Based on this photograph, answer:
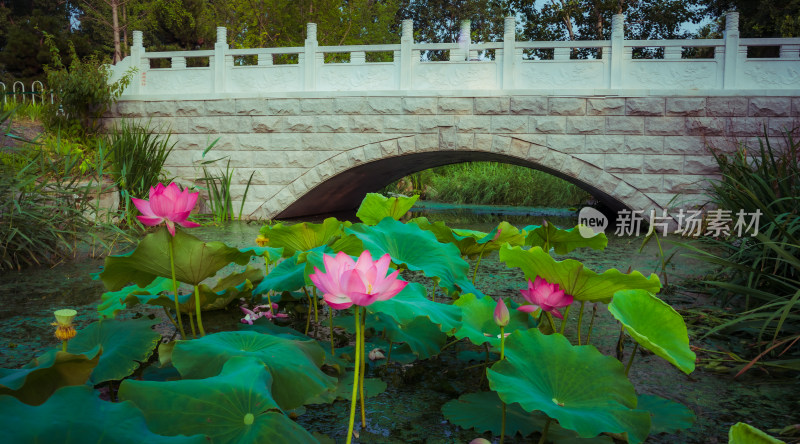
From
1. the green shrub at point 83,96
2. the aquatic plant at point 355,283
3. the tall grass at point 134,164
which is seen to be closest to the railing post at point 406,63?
the tall grass at point 134,164

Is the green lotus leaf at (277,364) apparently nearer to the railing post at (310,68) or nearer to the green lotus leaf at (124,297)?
the green lotus leaf at (124,297)

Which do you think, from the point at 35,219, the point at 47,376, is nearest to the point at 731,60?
the point at 35,219

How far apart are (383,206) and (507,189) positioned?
1091 centimetres

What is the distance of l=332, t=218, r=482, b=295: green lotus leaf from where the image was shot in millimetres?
1454

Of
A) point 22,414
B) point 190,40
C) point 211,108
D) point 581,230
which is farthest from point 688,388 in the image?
point 190,40

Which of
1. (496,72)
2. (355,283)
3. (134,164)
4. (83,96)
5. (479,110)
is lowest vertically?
(355,283)

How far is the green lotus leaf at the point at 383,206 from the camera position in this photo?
206cm

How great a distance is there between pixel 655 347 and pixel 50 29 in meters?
23.9

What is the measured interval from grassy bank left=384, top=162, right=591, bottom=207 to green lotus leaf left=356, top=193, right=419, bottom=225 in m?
10.3

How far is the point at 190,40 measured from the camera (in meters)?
20.9

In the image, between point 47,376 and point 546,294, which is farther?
point 546,294

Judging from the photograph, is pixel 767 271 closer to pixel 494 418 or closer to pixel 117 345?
pixel 494 418

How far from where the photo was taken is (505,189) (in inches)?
501

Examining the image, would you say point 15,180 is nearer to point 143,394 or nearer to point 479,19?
point 143,394
